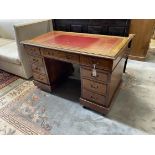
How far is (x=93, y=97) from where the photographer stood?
1.47 metres

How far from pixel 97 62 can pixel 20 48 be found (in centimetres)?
115

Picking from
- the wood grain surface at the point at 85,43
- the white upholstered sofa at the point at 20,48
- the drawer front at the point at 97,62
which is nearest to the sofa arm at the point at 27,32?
the white upholstered sofa at the point at 20,48

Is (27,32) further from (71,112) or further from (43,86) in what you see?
(71,112)

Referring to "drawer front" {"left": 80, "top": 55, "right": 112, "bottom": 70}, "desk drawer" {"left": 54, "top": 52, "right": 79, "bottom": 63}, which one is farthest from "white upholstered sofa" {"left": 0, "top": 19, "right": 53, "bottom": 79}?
"drawer front" {"left": 80, "top": 55, "right": 112, "bottom": 70}

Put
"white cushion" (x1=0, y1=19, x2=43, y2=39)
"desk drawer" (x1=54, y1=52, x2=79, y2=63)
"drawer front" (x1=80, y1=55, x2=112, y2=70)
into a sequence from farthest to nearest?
"white cushion" (x1=0, y1=19, x2=43, y2=39), "desk drawer" (x1=54, y1=52, x2=79, y2=63), "drawer front" (x1=80, y1=55, x2=112, y2=70)

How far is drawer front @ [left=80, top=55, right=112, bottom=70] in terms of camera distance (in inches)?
45.7

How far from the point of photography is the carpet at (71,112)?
1.37m

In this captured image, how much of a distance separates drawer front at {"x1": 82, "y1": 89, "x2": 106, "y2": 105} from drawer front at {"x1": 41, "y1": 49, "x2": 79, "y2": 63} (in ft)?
1.21

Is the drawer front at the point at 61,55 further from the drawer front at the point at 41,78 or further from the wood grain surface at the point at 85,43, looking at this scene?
the drawer front at the point at 41,78

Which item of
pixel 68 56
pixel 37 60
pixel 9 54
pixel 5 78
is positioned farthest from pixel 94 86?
pixel 5 78

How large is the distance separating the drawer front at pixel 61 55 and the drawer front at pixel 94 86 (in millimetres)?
245

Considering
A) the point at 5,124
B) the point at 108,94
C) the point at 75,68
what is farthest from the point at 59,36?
the point at 5,124

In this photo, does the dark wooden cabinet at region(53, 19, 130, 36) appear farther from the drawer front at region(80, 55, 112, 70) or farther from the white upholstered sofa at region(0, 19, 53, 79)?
the drawer front at region(80, 55, 112, 70)
